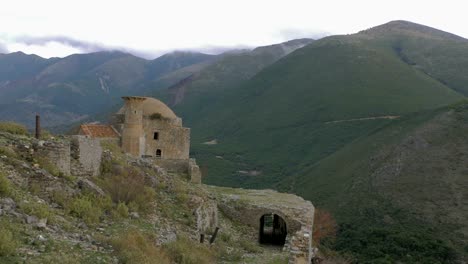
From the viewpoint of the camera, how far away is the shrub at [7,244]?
669 centimetres

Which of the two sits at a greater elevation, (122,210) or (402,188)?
(122,210)

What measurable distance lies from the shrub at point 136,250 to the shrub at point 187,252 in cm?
38

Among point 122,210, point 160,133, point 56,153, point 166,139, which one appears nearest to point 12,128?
point 56,153

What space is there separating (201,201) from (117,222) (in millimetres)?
4455

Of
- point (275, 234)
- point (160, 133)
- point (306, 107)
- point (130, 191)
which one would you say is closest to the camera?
point (130, 191)

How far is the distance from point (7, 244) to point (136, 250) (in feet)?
7.53

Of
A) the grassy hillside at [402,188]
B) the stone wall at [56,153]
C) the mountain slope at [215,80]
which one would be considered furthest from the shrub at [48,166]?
the mountain slope at [215,80]

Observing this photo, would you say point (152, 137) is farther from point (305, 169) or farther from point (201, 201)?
point (305, 169)

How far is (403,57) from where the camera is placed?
367 ft

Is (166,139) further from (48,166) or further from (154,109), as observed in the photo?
(48,166)

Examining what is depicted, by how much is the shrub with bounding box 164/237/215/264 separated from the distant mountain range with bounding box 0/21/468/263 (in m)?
24.2

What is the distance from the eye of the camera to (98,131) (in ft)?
76.6

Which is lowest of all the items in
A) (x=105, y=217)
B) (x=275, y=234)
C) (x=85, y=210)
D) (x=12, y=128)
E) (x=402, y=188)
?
(x=402, y=188)

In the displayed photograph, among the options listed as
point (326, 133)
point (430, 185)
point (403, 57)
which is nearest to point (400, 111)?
point (326, 133)
